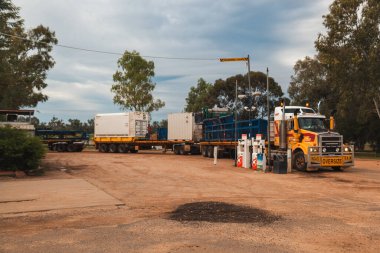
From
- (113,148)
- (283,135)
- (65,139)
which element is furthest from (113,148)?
(283,135)

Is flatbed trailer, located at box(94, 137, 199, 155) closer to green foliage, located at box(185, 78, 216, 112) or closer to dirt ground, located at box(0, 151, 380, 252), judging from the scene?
dirt ground, located at box(0, 151, 380, 252)

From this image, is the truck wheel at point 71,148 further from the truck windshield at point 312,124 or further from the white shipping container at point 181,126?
the truck windshield at point 312,124

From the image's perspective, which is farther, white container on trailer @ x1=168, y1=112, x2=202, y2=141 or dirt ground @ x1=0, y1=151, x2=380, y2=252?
white container on trailer @ x1=168, y1=112, x2=202, y2=141

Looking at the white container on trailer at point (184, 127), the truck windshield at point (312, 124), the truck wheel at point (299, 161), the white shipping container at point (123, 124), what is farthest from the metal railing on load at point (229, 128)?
the white shipping container at point (123, 124)

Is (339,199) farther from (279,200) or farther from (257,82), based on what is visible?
(257,82)

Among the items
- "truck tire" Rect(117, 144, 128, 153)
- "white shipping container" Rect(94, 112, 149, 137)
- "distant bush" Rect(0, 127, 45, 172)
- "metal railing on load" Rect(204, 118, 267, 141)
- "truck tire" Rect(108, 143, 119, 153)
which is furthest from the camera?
"truck tire" Rect(108, 143, 119, 153)

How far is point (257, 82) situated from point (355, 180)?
52.8m

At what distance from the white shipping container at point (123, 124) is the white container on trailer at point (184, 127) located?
13.3 ft

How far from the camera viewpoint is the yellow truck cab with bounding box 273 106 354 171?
18.8 m

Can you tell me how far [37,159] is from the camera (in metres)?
17.5

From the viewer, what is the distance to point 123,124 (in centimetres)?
3975

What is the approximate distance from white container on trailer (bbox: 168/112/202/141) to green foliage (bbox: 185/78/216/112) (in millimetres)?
36670

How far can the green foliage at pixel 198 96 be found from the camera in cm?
7579

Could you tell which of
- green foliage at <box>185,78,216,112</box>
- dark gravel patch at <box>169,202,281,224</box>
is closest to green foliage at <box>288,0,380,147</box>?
dark gravel patch at <box>169,202,281,224</box>
